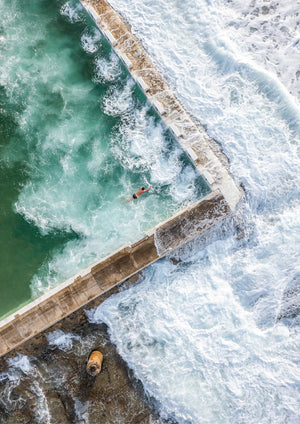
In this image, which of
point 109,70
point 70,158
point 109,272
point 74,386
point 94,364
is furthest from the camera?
point 109,70

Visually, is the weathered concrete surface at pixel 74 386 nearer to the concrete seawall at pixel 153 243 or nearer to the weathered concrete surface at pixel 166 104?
the concrete seawall at pixel 153 243

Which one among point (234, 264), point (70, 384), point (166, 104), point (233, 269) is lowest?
point (70, 384)

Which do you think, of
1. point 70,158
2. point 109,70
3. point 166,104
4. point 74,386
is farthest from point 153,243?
point 109,70

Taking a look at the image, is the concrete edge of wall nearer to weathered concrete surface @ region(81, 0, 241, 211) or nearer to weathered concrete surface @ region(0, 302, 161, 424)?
weathered concrete surface @ region(0, 302, 161, 424)

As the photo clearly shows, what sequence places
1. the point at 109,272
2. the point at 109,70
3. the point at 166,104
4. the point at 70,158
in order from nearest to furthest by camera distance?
the point at 109,272
the point at 166,104
the point at 70,158
the point at 109,70

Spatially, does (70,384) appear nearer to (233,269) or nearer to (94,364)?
(94,364)

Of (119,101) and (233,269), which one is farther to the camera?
(119,101)

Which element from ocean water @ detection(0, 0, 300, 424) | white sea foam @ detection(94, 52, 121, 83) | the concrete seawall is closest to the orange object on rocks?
ocean water @ detection(0, 0, 300, 424)
